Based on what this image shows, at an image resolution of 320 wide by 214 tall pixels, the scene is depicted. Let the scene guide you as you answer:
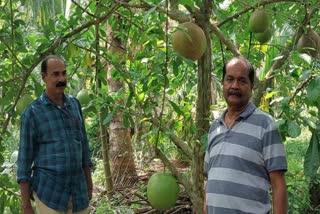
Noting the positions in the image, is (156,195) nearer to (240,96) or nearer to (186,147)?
(186,147)

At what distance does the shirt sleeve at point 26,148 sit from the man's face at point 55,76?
17cm

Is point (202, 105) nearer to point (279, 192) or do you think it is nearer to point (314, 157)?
point (314, 157)

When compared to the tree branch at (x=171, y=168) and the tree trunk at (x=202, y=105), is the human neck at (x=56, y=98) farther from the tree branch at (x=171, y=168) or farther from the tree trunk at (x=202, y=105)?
the tree trunk at (x=202, y=105)

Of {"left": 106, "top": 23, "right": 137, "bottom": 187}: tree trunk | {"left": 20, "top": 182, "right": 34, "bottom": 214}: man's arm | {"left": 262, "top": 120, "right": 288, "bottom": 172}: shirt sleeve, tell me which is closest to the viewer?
{"left": 262, "top": 120, "right": 288, "bottom": 172}: shirt sleeve

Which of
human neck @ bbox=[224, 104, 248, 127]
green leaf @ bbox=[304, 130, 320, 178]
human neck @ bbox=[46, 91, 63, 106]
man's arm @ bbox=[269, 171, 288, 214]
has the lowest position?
man's arm @ bbox=[269, 171, 288, 214]

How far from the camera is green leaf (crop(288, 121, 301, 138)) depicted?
1.78m

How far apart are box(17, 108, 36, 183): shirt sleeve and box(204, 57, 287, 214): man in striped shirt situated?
1.04 meters

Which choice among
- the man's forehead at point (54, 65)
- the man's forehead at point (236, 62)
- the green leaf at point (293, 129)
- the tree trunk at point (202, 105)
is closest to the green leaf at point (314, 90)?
the green leaf at point (293, 129)

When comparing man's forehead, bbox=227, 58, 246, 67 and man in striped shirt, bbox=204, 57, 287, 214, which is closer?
man in striped shirt, bbox=204, 57, 287, 214

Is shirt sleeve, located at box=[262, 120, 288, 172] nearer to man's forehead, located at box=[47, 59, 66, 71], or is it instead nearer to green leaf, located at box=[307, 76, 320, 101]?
green leaf, located at box=[307, 76, 320, 101]

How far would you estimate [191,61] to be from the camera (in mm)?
2195

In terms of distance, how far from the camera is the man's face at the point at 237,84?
Result: 5.87 ft

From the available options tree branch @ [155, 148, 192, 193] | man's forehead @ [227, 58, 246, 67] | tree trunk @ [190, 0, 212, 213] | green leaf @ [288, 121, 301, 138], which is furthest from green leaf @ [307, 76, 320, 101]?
tree branch @ [155, 148, 192, 193]

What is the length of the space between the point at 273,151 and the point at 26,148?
132 centimetres
